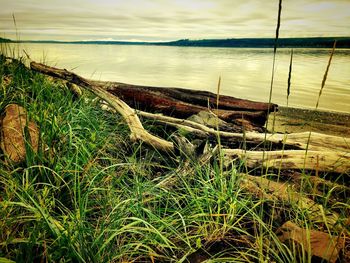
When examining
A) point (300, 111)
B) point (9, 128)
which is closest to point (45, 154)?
point (9, 128)

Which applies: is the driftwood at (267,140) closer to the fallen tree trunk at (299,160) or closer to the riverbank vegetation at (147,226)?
the fallen tree trunk at (299,160)

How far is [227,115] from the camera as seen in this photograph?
525cm

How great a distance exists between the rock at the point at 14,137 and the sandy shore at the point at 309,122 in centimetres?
490

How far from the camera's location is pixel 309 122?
7211mm

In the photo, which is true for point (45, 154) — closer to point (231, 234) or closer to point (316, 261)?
point (231, 234)

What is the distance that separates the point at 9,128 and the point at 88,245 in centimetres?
153

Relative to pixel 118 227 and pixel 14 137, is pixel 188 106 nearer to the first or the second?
pixel 14 137

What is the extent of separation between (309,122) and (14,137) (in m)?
6.53

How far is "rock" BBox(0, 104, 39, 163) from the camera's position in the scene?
2.42m

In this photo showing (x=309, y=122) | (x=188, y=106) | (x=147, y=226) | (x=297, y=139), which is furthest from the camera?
(x=309, y=122)

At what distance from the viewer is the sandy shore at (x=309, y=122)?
6.66 metres

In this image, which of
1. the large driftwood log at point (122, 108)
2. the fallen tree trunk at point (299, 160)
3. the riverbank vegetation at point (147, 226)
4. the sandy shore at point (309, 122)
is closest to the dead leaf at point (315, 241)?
the riverbank vegetation at point (147, 226)

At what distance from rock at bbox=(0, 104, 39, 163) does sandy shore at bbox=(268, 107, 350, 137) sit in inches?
193

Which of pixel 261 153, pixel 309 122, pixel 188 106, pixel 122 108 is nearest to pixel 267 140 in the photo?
pixel 261 153
